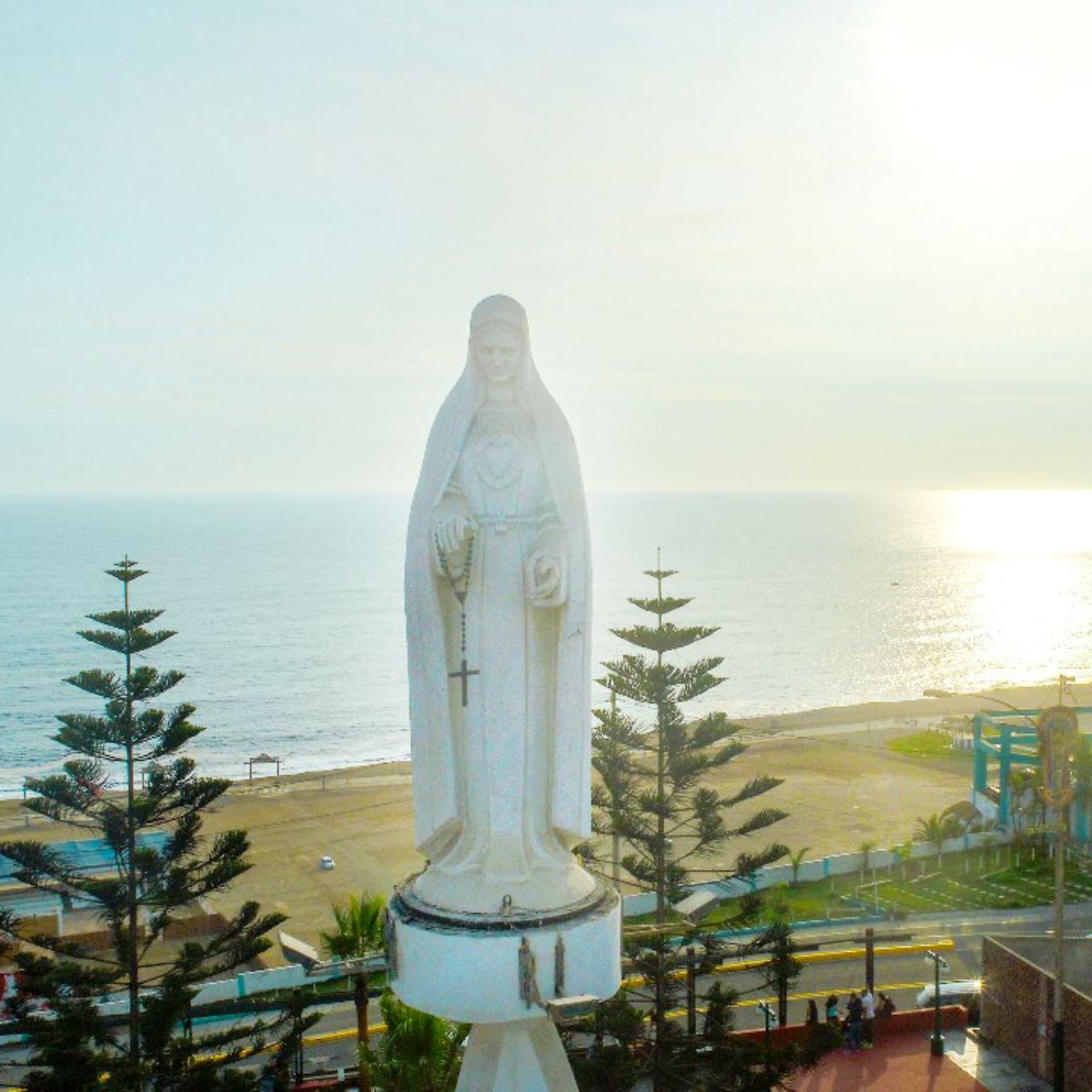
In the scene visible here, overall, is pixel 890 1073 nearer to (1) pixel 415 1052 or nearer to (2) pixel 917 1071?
(2) pixel 917 1071

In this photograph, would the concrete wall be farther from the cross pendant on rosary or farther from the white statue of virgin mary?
the cross pendant on rosary

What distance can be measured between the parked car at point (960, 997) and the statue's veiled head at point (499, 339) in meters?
12.9

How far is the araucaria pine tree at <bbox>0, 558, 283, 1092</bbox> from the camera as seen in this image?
496 inches

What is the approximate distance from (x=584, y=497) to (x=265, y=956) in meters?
17.7

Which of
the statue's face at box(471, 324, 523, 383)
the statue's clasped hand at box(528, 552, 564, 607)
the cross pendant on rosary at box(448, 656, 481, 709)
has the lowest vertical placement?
the cross pendant on rosary at box(448, 656, 481, 709)

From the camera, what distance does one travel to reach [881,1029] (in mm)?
15602

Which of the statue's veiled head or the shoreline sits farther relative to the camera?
the shoreline

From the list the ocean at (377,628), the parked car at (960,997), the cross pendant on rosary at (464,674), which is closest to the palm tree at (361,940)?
the cross pendant on rosary at (464,674)

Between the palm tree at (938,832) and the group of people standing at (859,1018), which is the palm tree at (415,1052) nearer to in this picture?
the group of people standing at (859,1018)

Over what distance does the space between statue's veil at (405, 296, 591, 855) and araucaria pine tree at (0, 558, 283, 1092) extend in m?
7.36

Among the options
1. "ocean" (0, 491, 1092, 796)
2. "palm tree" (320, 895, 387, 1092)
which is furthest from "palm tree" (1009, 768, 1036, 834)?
"ocean" (0, 491, 1092, 796)

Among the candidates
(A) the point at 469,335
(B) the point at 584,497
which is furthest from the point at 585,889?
(A) the point at 469,335

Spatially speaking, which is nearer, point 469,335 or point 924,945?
point 469,335

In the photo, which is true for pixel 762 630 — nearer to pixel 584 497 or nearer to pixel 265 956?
pixel 265 956
